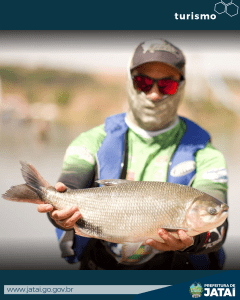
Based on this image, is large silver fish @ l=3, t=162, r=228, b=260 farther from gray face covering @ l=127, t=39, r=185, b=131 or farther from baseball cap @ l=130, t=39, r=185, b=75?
baseball cap @ l=130, t=39, r=185, b=75

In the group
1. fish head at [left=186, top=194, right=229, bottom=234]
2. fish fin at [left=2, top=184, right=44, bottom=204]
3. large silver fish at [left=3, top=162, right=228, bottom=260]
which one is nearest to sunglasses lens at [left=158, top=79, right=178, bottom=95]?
large silver fish at [left=3, top=162, right=228, bottom=260]

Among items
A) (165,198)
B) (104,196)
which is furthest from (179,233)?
(104,196)

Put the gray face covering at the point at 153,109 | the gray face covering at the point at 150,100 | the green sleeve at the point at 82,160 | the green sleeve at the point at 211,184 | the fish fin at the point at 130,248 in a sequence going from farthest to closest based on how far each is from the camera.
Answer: the gray face covering at the point at 153,109 → the gray face covering at the point at 150,100 → the green sleeve at the point at 82,160 → the green sleeve at the point at 211,184 → the fish fin at the point at 130,248

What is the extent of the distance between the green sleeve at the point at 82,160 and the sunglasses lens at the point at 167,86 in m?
0.67

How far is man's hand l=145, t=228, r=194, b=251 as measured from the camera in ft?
6.79

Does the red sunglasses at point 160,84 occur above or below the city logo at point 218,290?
above

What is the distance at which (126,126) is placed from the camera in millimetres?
2869

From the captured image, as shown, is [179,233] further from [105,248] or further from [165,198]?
[105,248]

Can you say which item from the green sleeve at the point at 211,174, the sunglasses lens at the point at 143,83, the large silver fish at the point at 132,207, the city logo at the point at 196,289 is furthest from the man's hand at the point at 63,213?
the city logo at the point at 196,289

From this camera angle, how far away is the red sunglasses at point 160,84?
2.68 meters

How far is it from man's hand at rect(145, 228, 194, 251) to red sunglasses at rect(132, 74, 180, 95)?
1262mm

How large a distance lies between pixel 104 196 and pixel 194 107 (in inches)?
274

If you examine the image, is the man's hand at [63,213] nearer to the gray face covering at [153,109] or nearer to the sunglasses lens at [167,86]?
the gray face covering at [153,109]

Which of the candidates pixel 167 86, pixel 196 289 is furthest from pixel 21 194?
pixel 196 289
